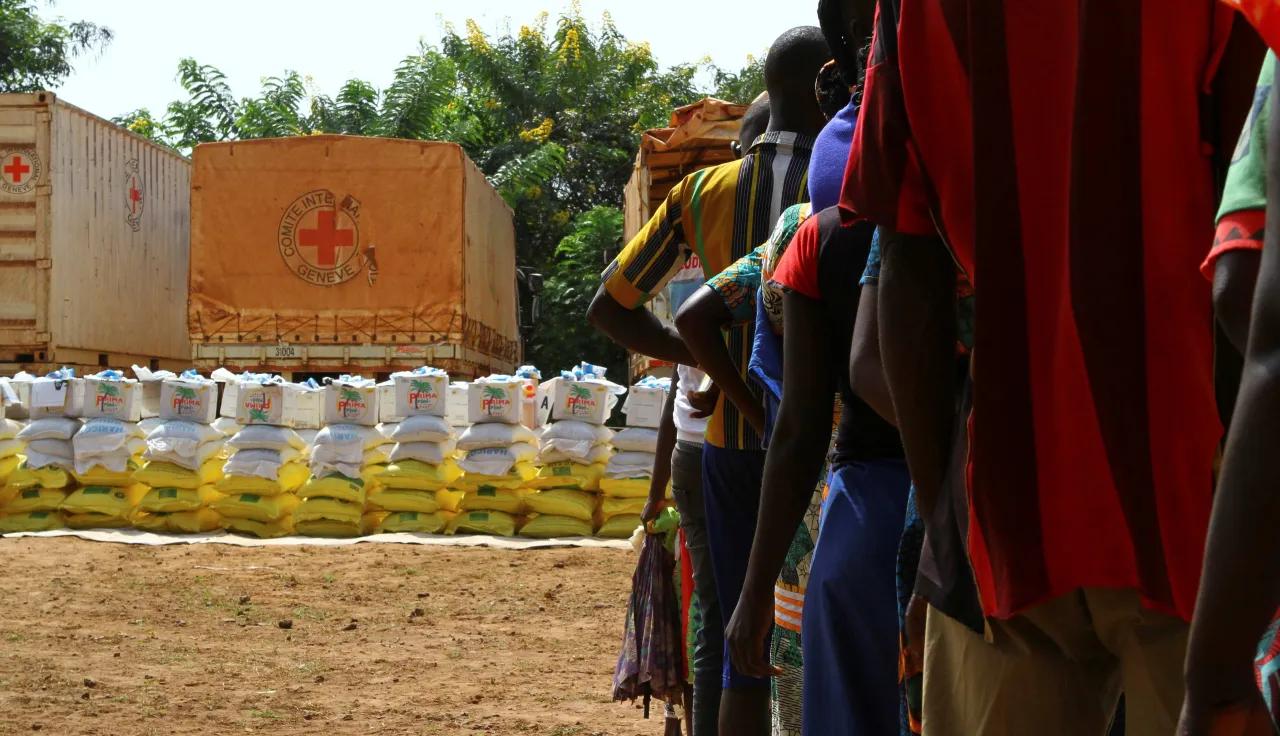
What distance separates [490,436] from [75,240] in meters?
6.37

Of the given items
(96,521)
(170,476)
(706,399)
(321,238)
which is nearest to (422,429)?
(170,476)

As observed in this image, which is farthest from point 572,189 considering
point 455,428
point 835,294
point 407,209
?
point 835,294

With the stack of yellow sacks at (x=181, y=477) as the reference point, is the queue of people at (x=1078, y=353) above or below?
above

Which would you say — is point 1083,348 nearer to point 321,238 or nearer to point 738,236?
point 738,236

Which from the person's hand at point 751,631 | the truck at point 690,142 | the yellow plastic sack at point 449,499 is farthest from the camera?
the yellow plastic sack at point 449,499

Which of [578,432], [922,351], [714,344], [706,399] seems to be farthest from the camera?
[578,432]

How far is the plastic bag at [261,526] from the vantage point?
898cm

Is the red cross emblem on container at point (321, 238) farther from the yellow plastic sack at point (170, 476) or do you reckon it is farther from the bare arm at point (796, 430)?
the bare arm at point (796, 430)

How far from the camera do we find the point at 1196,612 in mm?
948

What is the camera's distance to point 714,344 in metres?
2.66

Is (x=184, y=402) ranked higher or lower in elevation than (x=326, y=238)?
lower

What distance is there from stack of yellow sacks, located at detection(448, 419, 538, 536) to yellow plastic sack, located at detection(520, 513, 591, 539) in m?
0.15

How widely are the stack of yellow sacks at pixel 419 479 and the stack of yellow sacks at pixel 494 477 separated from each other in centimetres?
11

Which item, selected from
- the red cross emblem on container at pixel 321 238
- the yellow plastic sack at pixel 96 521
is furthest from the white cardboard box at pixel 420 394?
the red cross emblem on container at pixel 321 238
